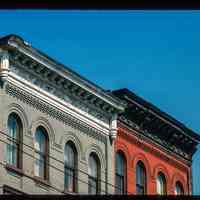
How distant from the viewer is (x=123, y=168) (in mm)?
32031

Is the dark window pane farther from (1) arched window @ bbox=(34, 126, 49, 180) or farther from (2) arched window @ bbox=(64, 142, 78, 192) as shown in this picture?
(2) arched window @ bbox=(64, 142, 78, 192)

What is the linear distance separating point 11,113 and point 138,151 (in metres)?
8.22

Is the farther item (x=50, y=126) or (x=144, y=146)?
(x=144, y=146)

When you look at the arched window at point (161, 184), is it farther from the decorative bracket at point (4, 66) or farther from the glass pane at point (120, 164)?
the decorative bracket at point (4, 66)

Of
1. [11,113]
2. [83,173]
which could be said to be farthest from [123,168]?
[11,113]

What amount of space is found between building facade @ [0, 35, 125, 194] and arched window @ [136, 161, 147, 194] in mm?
2230

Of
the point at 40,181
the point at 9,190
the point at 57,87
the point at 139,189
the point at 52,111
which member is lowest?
the point at 9,190

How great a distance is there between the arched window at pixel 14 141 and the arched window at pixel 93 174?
15.0 ft

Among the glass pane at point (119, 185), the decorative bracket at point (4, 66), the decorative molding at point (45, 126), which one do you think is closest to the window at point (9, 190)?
the decorative molding at point (45, 126)

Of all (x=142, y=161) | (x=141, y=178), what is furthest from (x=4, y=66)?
(x=141, y=178)

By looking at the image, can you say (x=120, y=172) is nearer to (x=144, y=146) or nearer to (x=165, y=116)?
(x=144, y=146)

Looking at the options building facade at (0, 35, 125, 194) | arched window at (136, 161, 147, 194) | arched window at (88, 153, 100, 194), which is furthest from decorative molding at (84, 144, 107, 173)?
arched window at (136, 161, 147, 194)

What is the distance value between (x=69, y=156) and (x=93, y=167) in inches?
68.0

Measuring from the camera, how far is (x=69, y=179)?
29.1m
